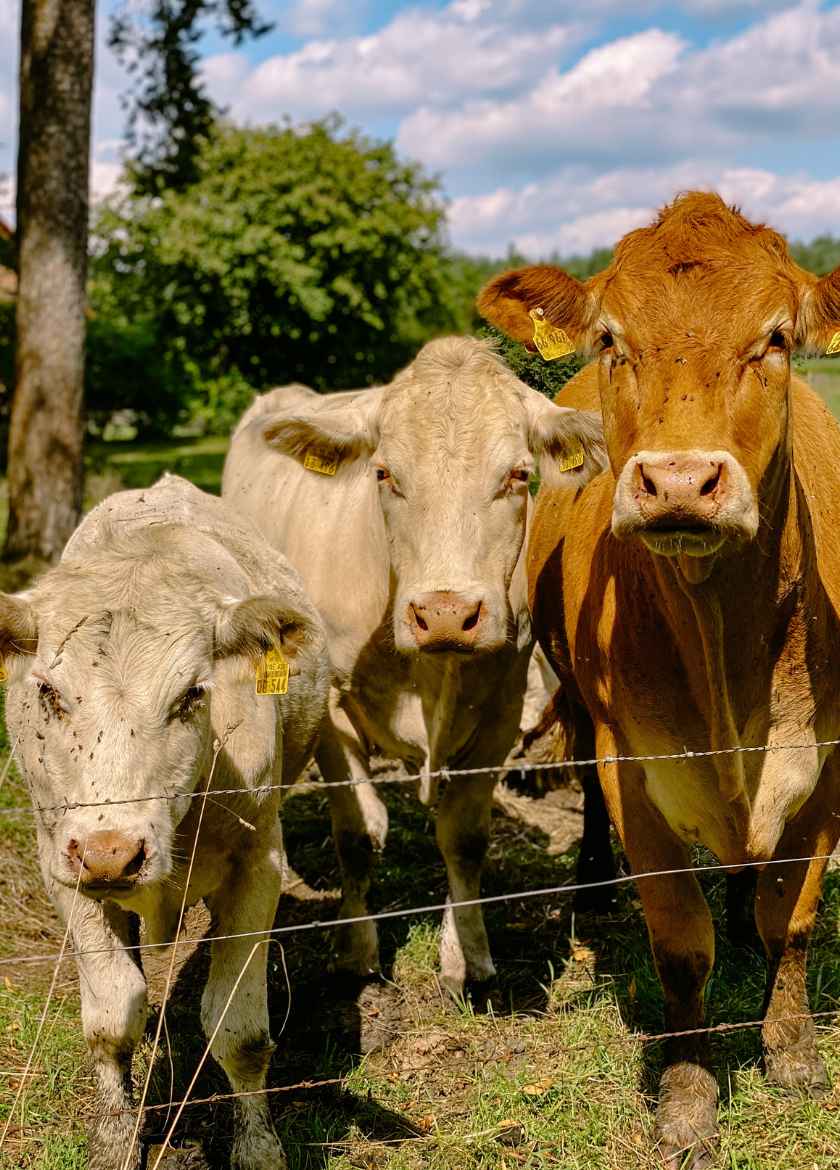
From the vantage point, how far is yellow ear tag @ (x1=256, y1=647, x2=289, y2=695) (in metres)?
3.38

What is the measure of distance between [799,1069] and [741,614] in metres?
1.52

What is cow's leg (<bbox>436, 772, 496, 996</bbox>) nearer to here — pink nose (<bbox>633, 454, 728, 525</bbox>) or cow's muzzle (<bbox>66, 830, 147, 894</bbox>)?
cow's muzzle (<bbox>66, 830, 147, 894</bbox>)

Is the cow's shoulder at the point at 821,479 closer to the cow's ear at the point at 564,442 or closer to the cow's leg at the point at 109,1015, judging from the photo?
the cow's ear at the point at 564,442

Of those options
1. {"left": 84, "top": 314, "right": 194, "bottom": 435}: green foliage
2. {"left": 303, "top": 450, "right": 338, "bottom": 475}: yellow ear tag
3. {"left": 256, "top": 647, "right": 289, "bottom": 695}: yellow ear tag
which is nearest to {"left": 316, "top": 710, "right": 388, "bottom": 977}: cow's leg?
{"left": 303, "top": 450, "right": 338, "bottom": 475}: yellow ear tag

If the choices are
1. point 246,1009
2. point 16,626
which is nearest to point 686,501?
point 16,626

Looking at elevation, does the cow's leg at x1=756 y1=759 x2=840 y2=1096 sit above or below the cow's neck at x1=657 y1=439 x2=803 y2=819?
below

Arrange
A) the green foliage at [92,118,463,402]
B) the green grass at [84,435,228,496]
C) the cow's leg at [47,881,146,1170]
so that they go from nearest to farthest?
1. the cow's leg at [47,881,146,1170]
2. the green grass at [84,435,228,496]
3. the green foliage at [92,118,463,402]

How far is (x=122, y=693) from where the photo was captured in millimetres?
2979

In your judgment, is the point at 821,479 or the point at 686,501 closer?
the point at 686,501

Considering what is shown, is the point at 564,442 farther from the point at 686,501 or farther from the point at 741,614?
the point at 686,501

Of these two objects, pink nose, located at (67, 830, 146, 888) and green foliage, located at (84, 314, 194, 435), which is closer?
pink nose, located at (67, 830, 146, 888)

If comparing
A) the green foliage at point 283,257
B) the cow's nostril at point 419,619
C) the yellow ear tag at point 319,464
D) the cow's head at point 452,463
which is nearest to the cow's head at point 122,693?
the cow's nostril at point 419,619

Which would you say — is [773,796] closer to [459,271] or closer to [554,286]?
[554,286]

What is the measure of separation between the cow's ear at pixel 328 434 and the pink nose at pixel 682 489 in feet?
6.85
